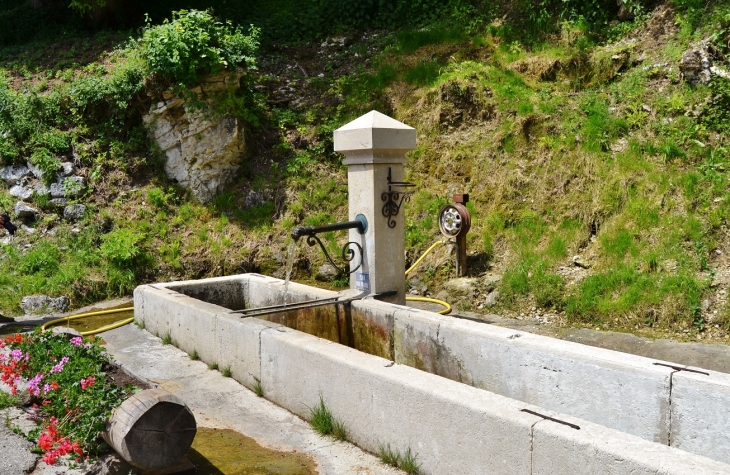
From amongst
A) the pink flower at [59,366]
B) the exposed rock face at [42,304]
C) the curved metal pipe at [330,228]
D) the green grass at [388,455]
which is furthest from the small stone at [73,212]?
the green grass at [388,455]

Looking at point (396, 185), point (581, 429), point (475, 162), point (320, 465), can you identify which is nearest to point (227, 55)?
point (475, 162)

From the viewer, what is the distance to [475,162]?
11.2m

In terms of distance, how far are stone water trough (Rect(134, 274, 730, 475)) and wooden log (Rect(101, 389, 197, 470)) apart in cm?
111

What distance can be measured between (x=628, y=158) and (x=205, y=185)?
25.4 feet

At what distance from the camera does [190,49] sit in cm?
1234

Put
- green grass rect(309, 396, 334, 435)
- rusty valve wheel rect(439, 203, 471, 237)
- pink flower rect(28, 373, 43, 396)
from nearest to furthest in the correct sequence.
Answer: pink flower rect(28, 373, 43, 396) → green grass rect(309, 396, 334, 435) → rusty valve wheel rect(439, 203, 471, 237)

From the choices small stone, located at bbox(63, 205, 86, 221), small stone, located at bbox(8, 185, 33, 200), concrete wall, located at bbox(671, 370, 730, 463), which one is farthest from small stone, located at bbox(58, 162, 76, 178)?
concrete wall, located at bbox(671, 370, 730, 463)

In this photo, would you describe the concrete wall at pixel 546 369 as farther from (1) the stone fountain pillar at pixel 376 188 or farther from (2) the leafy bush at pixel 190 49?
(2) the leafy bush at pixel 190 49

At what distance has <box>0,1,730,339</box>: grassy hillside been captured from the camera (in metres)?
8.54

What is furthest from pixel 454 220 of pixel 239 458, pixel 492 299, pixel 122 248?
pixel 239 458

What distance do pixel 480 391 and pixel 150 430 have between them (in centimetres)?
193

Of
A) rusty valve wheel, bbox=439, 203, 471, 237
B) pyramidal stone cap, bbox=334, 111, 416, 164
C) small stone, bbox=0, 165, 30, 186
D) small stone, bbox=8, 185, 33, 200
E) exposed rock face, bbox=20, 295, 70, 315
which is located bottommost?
exposed rock face, bbox=20, 295, 70, 315

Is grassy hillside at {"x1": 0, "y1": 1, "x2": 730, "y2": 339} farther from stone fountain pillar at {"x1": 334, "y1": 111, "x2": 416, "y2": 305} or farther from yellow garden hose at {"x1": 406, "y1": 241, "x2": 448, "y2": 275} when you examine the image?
stone fountain pillar at {"x1": 334, "y1": 111, "x2": 416, "y2": 305}

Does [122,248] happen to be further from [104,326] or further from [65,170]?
[104,326]
